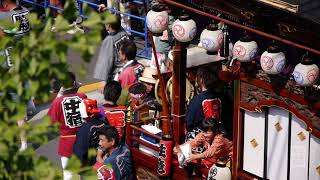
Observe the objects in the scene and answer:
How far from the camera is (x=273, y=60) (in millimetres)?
7773

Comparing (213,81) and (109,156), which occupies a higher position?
(213,81)

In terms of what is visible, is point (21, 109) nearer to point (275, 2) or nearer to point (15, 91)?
point (15, 91)

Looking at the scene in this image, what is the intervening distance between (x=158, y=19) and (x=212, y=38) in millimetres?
766

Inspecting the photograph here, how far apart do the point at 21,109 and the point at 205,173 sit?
15.6 feet

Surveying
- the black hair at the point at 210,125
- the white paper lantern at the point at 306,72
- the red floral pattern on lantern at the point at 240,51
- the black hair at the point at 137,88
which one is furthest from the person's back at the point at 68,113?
the white paper lantern at the point at 306,72

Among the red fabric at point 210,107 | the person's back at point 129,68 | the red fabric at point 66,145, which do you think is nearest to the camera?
the red fabric at point 210,107

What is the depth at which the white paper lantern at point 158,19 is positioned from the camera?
29.1ft

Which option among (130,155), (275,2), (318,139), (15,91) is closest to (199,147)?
(130,155)

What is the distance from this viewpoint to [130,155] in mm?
9062

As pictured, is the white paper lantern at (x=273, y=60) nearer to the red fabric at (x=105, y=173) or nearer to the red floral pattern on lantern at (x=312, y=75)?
the red floral pattern on lantern at (x=312, y=75)

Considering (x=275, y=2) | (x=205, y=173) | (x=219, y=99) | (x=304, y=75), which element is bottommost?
(x=205, y=173)

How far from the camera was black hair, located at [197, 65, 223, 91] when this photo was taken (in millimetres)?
9211

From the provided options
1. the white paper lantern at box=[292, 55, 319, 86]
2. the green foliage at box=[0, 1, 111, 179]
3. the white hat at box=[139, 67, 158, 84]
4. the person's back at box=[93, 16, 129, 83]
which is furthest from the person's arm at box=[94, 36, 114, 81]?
the green foliage at box=[0, 1, 111, 179]

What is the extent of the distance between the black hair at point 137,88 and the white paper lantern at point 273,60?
259 cm
